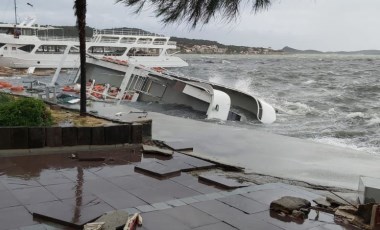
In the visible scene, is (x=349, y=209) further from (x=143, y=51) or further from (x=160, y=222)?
(x=143, y=51)

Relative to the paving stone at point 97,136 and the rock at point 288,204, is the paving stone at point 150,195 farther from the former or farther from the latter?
the paving stone at point 97,136

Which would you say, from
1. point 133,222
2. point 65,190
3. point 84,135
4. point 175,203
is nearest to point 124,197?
point 175,203

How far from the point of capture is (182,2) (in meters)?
3.91

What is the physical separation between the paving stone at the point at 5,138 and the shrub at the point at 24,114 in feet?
1.01

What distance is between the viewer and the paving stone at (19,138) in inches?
252

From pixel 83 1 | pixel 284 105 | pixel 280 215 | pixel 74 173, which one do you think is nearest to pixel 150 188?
pixel 74 173

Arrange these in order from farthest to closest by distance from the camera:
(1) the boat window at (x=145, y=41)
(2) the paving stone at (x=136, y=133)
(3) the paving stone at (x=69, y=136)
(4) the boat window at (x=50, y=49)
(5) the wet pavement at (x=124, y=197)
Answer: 1. (1) the boat window at (x=145, y=41)
2. (4) the boat window at (x=50, y=49)
3. (2) the paving stone at (x=136, y=133)
4. (3) the paving stone at (x=69, y=136)
5. (5) the wet pavement at (x=124, y=197)

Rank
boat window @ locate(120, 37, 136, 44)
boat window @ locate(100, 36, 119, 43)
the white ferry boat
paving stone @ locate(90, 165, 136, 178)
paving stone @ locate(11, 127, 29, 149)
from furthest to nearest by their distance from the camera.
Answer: boat window @ locate(120, 37, 136, 44) → boat window @ locate(100, 36, 119, 43) → the white ferry boat → paving stone @ locate(11, 127, 29, 149) → paving stone @ locate(90, 165, 136, 178)

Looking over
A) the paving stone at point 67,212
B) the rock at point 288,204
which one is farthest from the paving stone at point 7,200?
the rock at point 288,204

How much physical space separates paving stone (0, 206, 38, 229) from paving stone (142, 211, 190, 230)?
1069 mm

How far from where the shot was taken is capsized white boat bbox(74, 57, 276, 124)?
59.6ft

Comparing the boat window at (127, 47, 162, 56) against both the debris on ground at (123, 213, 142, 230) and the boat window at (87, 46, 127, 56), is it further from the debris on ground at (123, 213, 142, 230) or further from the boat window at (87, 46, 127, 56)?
the debris on ground at (123, 213, 142, 230)

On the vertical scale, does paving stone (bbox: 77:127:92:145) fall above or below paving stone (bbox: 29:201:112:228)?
above

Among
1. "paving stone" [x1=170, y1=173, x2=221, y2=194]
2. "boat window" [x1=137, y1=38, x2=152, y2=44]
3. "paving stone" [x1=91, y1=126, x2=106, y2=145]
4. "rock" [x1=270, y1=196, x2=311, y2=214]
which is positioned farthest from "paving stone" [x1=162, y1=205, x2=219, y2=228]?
"boat window" [x1=137, y1=38, x2=152, y2=44]
